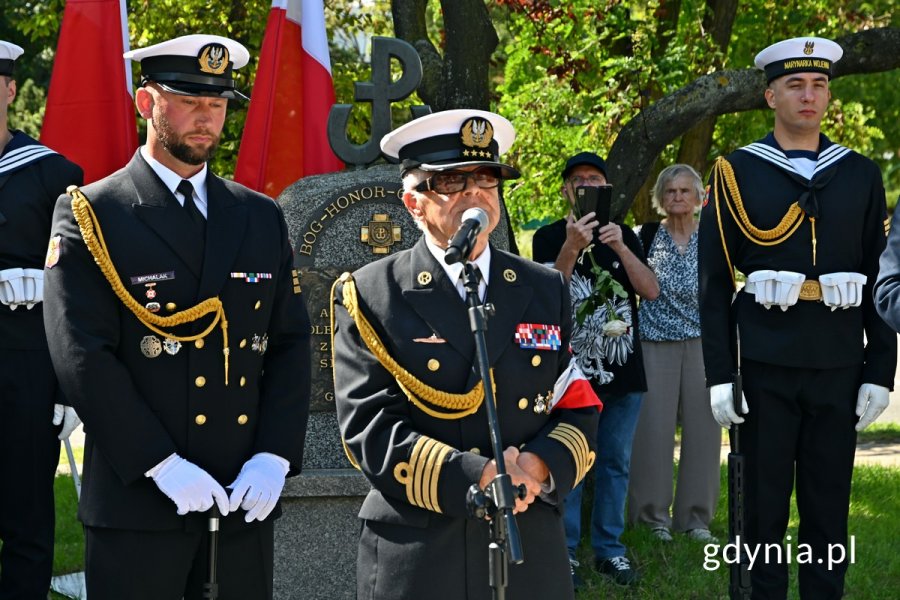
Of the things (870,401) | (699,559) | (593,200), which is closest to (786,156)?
(870,401)

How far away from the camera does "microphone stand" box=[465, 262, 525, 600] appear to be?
2.96 m

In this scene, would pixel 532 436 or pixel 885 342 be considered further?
pixel 885 342

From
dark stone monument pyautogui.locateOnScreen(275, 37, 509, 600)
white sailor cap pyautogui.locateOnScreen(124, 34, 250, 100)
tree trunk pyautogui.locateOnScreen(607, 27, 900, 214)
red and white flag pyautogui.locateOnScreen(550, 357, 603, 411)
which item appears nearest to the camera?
red and white flag pyautogui.locateOnScreen(550, 357, 603, 411)

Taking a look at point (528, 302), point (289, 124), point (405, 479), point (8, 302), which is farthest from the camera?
point (289, 124)

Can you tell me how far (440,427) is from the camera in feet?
11.5

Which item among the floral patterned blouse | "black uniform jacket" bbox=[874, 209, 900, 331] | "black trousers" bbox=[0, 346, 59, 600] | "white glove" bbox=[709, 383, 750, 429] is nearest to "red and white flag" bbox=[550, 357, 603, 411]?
"black uniform jacket" bbox=[874, 209, 900, 331]

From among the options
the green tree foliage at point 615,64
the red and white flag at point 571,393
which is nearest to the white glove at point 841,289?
the red and white flag at point 571,393

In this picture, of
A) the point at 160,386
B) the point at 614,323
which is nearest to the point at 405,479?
the point at 160,386

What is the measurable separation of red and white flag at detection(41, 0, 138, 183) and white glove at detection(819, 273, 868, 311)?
3385 millimetres

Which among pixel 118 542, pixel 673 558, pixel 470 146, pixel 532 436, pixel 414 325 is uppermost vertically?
pixel 470 146

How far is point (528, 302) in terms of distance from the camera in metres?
3.61

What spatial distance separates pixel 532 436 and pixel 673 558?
11.2 ft

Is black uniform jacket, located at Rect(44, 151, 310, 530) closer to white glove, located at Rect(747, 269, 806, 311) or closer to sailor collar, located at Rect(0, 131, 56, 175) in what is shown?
sailor collar, located at Rect(0, 131, 56, 175)

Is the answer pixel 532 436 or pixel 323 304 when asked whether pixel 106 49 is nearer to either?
pixel 323 304
